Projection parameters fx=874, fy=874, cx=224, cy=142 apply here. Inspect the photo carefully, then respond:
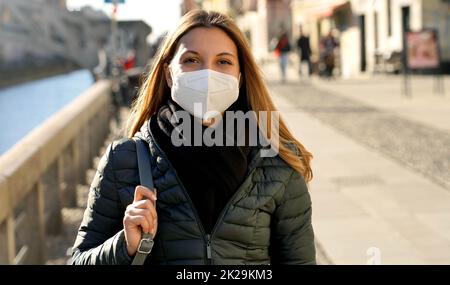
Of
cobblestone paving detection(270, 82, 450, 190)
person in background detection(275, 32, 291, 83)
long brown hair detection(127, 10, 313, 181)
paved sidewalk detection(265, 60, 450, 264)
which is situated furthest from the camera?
person in background detection(275, 32, 291, 83)

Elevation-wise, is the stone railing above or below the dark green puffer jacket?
below

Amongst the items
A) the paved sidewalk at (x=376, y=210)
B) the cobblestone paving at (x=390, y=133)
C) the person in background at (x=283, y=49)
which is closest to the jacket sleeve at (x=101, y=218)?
the paved sidewalk at (x=376, y=210)

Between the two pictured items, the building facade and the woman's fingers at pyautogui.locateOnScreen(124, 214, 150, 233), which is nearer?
the woman's fingers at pyautogui.locateOnScreen(124, 214, 150, 233)

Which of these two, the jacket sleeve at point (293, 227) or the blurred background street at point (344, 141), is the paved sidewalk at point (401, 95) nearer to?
the blurred background street at point (344, 141)

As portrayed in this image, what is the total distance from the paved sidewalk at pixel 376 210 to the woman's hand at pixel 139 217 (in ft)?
6.54

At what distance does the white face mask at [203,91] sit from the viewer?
2.25 meters

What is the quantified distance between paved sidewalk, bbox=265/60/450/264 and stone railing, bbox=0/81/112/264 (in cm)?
198

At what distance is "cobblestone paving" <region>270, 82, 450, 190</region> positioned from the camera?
9.60 m

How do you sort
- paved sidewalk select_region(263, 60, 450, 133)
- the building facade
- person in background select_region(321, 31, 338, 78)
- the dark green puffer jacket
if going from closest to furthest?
the dark green puffer jacket
paved sidewalk select_region(263, 60, 450, 133)
the building facade
person in background select_region(321, 31, 338, 78)

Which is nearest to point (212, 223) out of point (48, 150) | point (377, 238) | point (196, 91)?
point (196, 91)

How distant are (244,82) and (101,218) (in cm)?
56

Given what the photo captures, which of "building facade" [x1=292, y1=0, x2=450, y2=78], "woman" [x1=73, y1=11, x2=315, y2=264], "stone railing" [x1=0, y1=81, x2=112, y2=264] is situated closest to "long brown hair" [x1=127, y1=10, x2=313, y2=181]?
"woman" [x1=73, y1=11, x2=315, y2=264]

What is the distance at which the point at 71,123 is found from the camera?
8.70 m

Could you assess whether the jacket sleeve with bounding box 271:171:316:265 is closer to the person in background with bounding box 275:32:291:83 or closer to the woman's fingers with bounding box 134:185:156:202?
the woman's fingers with bounding box 134:185:156:202
